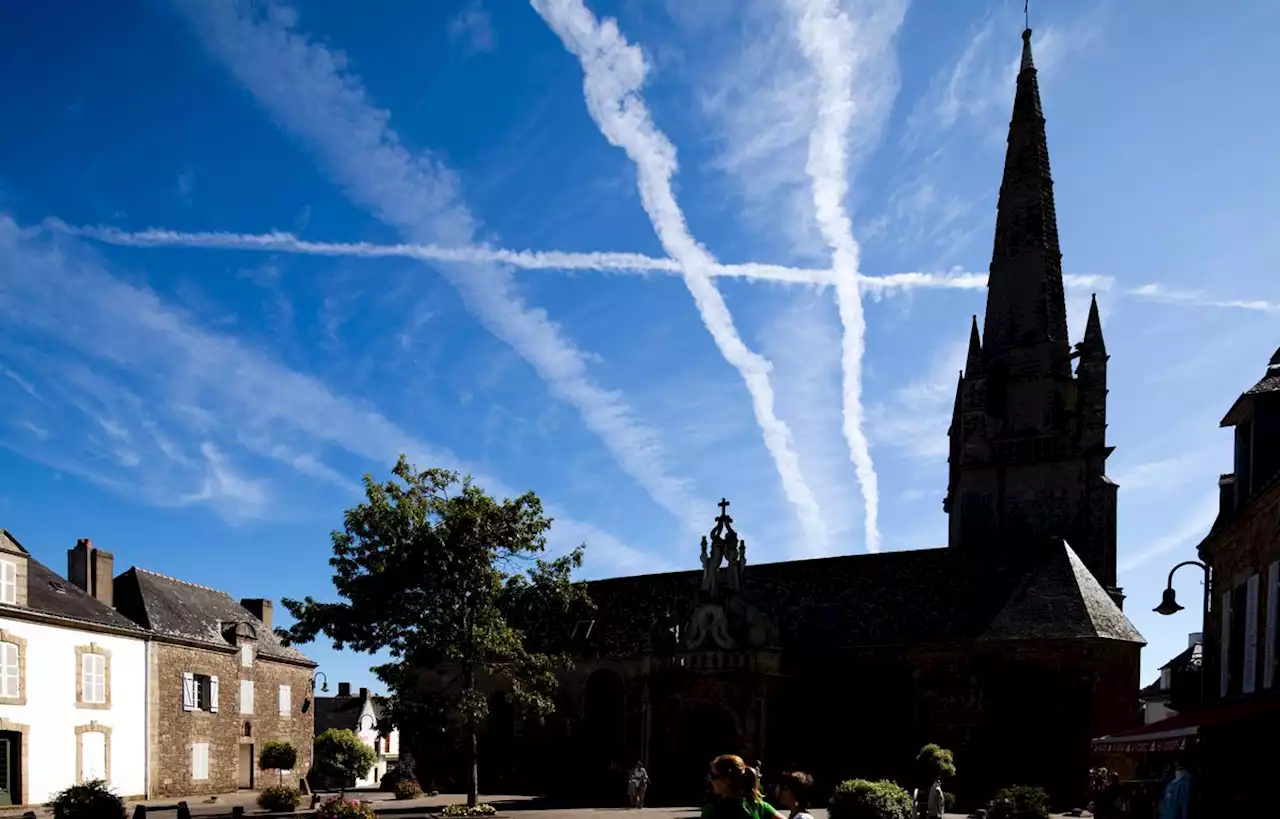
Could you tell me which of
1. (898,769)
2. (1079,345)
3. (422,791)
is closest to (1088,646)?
(898,769)

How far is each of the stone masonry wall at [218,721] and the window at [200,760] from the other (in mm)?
173

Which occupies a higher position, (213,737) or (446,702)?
(446,702)

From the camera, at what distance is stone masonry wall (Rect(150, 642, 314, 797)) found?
33531mm

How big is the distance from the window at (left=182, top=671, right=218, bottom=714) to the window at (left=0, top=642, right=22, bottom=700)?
7.71m

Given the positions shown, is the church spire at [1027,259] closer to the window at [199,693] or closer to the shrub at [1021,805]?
the shrub at [1021,805]

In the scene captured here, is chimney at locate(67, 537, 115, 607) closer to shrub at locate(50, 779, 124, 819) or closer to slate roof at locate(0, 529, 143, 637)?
slate roof at locate(0, 529, 143, 637)

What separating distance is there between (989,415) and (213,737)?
29845mm

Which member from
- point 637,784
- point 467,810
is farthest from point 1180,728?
point 467,810

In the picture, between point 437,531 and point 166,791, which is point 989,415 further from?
point 166,791

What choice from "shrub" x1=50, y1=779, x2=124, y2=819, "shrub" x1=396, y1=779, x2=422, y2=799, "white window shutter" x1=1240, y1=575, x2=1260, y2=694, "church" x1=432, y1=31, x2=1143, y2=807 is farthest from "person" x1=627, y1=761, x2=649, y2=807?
"white window shutter" x1=1240, y1=575, x2=1260, y2=694

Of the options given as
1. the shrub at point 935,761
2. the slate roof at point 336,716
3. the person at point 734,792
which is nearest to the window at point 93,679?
the shrub at point 935,761

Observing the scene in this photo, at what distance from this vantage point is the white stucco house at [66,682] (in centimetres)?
2747

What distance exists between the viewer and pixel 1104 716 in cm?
2695

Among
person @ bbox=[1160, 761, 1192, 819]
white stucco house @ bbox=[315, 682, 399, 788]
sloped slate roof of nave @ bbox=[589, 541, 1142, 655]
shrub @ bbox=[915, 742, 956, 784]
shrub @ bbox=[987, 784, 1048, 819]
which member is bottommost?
white stucco house @ bbox=[315, 682, 399, 788]
